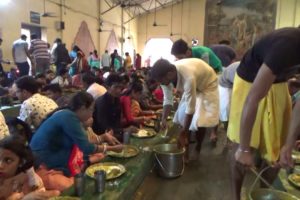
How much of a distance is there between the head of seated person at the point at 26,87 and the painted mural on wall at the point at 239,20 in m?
14.2

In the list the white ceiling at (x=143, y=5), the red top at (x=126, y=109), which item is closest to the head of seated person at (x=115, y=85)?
the red top at (x=126, y=109)

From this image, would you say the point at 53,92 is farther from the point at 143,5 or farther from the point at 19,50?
the point at 143,5

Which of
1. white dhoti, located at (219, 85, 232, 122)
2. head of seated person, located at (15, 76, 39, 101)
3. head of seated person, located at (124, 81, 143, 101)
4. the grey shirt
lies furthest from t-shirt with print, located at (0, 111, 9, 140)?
white dhoti, located at (219, 85, 232, 122)

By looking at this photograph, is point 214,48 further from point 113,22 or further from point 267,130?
point 113,22

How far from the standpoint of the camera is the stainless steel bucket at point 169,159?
10.7 ft

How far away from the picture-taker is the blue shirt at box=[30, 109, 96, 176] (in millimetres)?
2414

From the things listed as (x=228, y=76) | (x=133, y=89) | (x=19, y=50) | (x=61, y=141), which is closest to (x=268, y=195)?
(x=61, y=141)

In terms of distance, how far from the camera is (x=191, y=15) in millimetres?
18000

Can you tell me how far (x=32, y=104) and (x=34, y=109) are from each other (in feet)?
0.17

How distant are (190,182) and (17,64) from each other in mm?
5800

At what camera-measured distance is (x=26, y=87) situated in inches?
132

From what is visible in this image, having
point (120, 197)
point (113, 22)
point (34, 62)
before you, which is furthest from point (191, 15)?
point (120, 197)

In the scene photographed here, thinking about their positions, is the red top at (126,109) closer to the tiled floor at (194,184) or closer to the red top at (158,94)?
the tiled floor at (194,184)

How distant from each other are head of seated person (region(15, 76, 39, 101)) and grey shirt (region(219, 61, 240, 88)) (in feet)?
8.20
